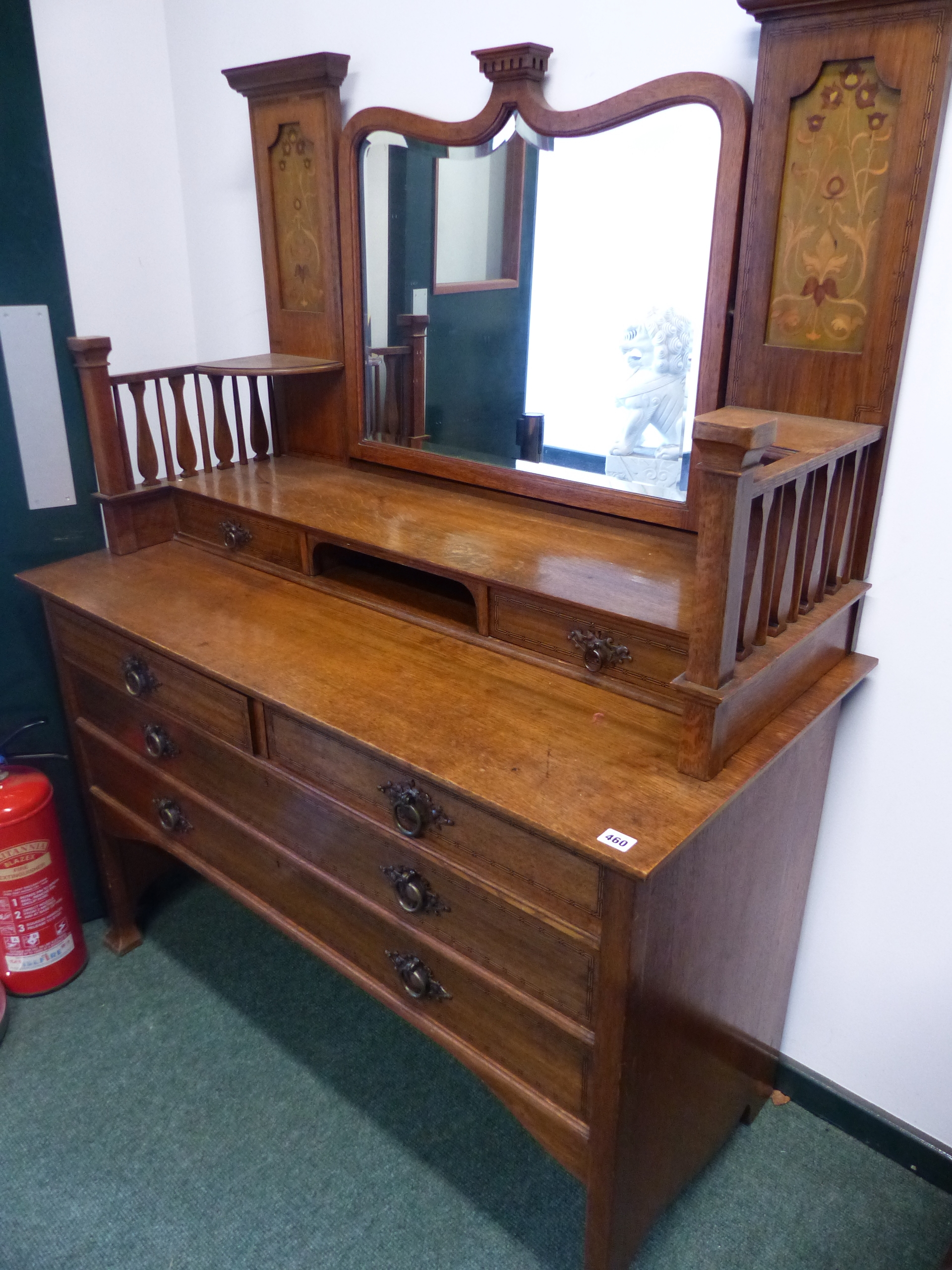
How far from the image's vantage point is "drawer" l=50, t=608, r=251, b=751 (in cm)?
148

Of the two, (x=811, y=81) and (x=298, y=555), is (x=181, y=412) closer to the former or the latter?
(x=298, y=555)

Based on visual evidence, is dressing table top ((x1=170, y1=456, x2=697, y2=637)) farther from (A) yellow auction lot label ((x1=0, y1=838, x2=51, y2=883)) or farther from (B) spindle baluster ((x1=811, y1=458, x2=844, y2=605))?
(A) yellow auction lot label ((x1=0, y1=838, x2=51, y2=883))

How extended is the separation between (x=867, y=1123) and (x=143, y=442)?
1.85 metres

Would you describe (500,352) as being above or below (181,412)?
above

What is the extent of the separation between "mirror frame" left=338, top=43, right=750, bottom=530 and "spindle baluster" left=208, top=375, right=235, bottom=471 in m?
0.27

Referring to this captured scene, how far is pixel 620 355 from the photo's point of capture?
→ 1481 mm

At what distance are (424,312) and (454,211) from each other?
19 centimetres

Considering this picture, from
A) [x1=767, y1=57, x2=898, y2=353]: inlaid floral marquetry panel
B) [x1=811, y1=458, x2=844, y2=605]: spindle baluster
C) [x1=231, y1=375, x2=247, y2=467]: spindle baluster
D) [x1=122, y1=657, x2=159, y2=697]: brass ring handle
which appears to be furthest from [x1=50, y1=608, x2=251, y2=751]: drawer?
[x1=767, y1=57, x2=898, y2=353]: inlaid floral marquetry panel

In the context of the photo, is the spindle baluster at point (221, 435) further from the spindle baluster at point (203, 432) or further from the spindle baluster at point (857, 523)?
the spindle baluster at point (857, 523)

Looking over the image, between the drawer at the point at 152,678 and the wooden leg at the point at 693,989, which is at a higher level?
the drawer at the point at 152,678

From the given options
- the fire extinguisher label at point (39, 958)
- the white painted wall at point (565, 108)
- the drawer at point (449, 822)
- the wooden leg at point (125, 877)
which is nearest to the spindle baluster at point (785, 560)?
the white painted wall at point (565, 108)

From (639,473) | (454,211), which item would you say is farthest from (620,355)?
(454,211)

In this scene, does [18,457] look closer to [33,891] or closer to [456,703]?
[33,891]

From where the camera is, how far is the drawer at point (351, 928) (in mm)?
1240
